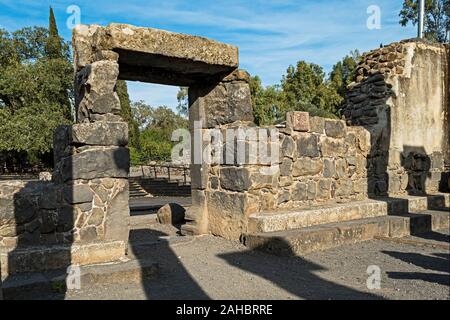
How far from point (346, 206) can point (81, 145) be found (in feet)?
13.7

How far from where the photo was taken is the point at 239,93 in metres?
6.41

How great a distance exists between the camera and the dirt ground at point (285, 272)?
3697 mm

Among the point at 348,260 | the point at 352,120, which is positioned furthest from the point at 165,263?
the point at 352,120

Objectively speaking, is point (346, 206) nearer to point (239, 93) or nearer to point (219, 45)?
point (239, 93)

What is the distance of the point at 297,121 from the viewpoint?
6.39m

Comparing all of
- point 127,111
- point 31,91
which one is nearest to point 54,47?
point 31,91

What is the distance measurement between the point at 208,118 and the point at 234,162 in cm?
99

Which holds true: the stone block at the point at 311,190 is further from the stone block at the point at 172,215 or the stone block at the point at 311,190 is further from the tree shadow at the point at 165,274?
the stone block at the point at 172,215

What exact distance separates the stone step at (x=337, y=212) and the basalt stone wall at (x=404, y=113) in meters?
0.61

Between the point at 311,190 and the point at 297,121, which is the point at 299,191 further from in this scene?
the point at 297,121

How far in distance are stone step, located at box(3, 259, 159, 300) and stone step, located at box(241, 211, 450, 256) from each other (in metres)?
1.61

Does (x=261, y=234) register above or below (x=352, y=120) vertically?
below

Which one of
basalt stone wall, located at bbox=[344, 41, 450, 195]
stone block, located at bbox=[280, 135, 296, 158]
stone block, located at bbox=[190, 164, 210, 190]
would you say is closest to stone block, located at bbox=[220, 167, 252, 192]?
stone block, located at bbox=[190, 164, 210, 190]
